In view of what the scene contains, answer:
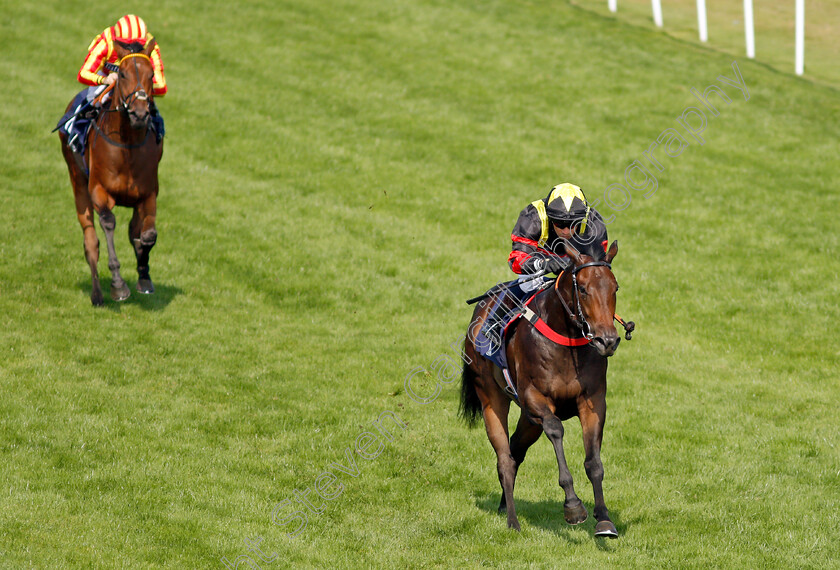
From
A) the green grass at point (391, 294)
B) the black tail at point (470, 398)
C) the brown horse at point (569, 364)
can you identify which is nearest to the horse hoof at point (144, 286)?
the green grass at point (391, 294)

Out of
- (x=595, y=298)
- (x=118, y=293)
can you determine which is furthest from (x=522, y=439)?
(x=118, y=293)

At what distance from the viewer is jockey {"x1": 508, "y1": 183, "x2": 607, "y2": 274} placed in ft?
27.4

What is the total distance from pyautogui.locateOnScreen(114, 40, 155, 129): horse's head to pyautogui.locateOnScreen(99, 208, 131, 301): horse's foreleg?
1524 millimetres

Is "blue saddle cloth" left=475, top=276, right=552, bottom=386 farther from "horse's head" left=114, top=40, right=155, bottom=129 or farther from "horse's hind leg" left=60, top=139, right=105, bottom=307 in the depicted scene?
"horse's hind leg" left=60, top=139, right=105, bottom=307

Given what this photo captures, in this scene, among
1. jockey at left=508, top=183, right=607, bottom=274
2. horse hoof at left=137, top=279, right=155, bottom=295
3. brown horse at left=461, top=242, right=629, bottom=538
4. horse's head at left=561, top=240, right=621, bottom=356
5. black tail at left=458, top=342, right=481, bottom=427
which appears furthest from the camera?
horse hoof at left=137, top=279, right=155, bottom=295

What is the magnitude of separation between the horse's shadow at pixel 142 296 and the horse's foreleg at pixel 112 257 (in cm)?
61

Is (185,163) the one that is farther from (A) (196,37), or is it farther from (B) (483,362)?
(B) (483,362)

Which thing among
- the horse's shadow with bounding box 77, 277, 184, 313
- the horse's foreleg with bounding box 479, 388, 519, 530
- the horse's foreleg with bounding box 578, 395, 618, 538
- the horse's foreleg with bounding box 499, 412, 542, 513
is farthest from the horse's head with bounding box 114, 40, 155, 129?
the horse's foreleg with bounding box 578, 395, 618, 538

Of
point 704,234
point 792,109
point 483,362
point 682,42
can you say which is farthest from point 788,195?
point 483,362

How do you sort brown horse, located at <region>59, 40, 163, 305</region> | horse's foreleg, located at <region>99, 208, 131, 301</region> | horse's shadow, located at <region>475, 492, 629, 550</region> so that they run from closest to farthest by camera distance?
horse's shadow, located at <region>475, 492, 629, 550</region> → brown horse, located at <region>59, 40, 163, 305</region> → horse's foreleg, located at <region>99, 208, 131, 301</region>

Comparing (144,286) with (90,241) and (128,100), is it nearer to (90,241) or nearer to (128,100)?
(90,241)

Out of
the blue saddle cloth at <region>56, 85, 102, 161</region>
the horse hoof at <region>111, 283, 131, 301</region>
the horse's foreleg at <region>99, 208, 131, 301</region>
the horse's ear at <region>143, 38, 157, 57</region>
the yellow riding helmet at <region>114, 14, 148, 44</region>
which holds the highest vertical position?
the yellow riding helmet at <region>114, 14, 148, 44</region>

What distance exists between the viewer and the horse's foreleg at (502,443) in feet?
28.8

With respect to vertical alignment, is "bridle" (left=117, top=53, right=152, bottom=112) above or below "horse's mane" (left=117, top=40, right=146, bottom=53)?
below
